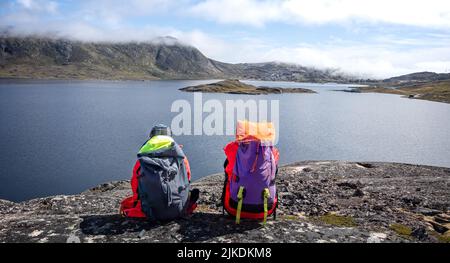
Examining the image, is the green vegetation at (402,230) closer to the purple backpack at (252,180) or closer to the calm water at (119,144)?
the purple backpack at (252,180)

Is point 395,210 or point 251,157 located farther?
point 395,210

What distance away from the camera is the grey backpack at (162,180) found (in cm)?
998

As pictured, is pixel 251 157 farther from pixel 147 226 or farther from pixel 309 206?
pixel 309 206

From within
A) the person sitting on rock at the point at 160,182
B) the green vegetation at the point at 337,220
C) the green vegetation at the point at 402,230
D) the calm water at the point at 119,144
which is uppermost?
the person sitting on rock at the point at 160,182

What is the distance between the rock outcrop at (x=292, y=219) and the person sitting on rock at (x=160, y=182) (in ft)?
1.21

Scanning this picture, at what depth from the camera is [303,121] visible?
99.2m

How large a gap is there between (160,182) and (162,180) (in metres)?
0.08

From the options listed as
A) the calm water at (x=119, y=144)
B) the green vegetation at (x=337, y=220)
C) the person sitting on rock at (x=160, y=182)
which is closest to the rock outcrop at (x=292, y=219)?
the green vegetation at (x=337, y=220)

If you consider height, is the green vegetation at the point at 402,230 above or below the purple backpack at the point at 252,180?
below

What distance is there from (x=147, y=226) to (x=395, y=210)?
1150cm

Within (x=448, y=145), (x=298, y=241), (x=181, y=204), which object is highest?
(x=181, y=204)

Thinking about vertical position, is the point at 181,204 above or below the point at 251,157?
below

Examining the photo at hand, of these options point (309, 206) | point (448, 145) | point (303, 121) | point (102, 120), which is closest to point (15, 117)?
point (102, 120)
